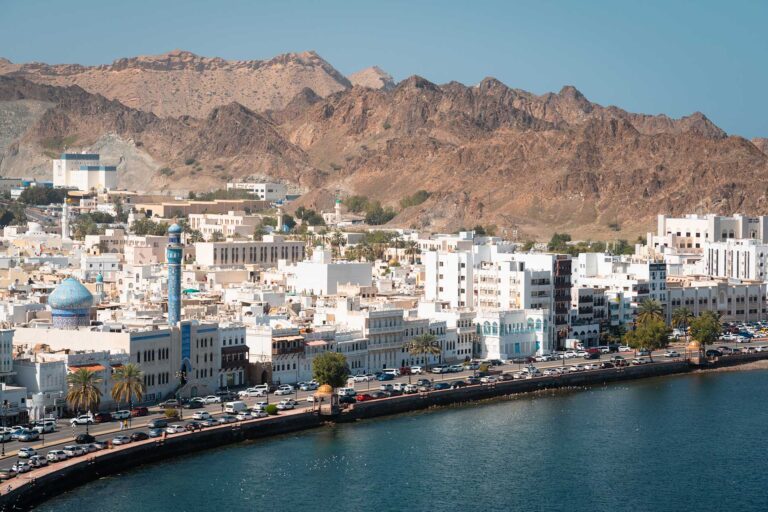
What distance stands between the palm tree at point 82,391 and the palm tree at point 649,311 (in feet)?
126

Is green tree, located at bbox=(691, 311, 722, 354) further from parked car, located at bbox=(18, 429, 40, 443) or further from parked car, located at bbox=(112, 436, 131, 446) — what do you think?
parked car, located at bbox=(18, 429, 40, 443)

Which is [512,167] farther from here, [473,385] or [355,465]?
[355,465]

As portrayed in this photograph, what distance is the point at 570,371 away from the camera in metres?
82.4

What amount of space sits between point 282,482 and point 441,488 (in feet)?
17.4

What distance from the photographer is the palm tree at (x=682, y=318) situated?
9850cm

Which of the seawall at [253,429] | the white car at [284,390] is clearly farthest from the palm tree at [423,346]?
the white car at [284,390]

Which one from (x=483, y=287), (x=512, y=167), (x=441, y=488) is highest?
(x=512, y=167)

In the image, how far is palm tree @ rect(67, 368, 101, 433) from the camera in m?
63.2

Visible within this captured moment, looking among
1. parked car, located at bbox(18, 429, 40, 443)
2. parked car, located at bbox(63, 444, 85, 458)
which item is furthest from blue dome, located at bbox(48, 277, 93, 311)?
parked car, located at bbox(63, 444, 85, 458)

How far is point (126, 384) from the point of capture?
65.1 metres

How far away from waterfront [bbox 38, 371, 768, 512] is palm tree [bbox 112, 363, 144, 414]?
5205 mm

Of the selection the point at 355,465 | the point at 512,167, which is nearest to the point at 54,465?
the point at 355,465

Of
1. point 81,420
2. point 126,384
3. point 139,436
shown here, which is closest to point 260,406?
point 126,384

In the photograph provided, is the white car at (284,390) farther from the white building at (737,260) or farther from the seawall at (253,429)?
the white building at (737,260)
